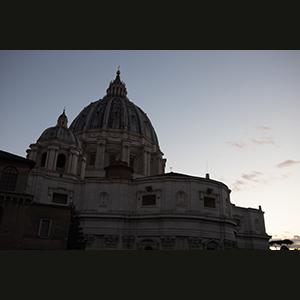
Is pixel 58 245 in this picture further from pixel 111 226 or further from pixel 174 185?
pixel 174 185

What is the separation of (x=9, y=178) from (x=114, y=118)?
47265mm

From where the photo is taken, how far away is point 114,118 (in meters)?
73.6

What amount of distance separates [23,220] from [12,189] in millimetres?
3113

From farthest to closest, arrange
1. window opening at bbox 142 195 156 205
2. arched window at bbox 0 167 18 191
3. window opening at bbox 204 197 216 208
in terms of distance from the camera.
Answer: window opening at bbox 204 197 216 208 → window opening at bbox 142 195 156 205 → arched window at bbox 0 167 18 191

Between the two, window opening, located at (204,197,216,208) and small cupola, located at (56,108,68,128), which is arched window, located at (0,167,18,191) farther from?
small cupola, located at (56,108,68,128)

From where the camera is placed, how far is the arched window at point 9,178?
27.2 meters

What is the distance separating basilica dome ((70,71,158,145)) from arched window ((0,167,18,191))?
42100mm

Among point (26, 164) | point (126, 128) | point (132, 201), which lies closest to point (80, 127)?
point (126, 128)

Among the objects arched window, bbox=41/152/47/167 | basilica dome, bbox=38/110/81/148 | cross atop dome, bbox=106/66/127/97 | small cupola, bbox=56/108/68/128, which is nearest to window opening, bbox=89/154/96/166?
small cupola, bbox=56/108/68/128

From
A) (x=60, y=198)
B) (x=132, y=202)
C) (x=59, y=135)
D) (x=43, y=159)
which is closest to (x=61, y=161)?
(x=43, y=159)

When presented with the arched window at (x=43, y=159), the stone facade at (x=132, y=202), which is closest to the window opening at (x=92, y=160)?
the stone facade at (x=132, y=202)

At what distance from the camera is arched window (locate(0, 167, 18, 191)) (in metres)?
27.2

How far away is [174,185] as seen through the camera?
4134cm

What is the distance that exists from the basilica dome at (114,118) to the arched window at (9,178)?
138 feet
